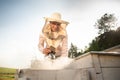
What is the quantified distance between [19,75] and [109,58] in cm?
391

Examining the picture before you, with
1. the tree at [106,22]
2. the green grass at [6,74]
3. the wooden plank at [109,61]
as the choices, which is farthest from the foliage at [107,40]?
the wooden plank at [109,61]

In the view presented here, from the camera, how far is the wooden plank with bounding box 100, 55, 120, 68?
17.3ft

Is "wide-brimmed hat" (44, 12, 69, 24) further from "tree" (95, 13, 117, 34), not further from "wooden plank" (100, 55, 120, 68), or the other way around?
"tree" (95, 13, 117, 34)

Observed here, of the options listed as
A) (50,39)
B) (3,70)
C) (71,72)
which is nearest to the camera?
(71,72)

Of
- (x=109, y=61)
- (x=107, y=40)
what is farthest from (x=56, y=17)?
(x=107, y=40)

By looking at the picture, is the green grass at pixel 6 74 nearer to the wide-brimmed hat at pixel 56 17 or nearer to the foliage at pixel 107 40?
the wide-brimmed hat at pixel 56 17

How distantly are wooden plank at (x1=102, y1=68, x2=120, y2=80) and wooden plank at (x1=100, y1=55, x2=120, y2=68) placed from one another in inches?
6.5

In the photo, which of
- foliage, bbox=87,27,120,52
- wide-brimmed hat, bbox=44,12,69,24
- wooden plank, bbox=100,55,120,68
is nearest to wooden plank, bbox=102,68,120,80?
wooden plank, bbox=100,55,120,68

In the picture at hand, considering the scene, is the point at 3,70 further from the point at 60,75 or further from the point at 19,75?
the point at 60,75

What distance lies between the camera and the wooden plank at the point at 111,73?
5.12m

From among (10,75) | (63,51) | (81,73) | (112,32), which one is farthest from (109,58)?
(112,32)

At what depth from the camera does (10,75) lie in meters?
16.9

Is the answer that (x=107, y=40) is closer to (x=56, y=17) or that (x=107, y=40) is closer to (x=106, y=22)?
(x=106, y=22)

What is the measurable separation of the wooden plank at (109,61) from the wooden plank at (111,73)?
16 cm
